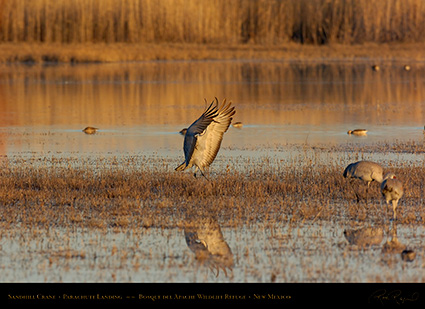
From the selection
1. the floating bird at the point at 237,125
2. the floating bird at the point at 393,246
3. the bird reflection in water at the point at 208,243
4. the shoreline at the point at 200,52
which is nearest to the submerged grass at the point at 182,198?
the bird reflection in water at the point at 208,243

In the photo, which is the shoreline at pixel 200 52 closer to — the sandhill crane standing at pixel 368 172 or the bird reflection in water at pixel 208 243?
the sandhill crane standing at pixel 368 172

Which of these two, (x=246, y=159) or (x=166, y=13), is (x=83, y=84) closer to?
(x=246, y=159)

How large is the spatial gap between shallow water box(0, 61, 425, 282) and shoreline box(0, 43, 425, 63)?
2.85 meters

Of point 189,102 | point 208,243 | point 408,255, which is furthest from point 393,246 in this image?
point 189,102

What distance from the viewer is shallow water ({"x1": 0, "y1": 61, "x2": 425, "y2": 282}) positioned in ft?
22.9

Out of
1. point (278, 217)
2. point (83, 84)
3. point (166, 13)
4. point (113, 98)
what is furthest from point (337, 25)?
point (278, 217)

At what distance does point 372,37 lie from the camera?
58.5 metres

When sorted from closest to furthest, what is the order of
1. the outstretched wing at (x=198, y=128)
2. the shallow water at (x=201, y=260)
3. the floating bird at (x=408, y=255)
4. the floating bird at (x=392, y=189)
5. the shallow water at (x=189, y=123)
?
the shallow water at (x=201, y=260), the shallow water at (x=189, y=123), the floating bird at (x=408, y=255), the floating bird at (x=392, y=189), the outstretched wing at (x=198, y=128)

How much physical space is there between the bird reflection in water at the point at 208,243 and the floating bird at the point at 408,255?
1500 mm

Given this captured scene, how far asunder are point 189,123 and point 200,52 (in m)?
31.5

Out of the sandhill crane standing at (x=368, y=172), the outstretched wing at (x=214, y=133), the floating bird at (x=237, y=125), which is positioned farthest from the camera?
the floating bird at (x=237, y=125)

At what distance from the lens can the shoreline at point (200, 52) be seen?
46469 millimetres

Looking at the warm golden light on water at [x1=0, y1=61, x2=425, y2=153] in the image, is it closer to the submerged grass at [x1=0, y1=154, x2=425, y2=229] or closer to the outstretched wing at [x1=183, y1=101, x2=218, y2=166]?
the submerged grass at [x1=0, y1=154, x2=425, y2=229]

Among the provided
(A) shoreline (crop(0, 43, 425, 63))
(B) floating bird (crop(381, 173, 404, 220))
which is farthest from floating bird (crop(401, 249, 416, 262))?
(A) shoreline (crop(0, 43, 425, 63))
